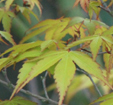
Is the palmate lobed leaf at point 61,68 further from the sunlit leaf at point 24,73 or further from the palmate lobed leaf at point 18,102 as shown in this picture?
the palmate lobed leaf at point 18,102

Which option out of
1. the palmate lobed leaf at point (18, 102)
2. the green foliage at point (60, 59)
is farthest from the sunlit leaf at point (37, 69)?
the palmate lobed leaf at point (18, 102)

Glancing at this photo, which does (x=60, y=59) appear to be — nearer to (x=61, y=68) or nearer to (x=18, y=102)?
(x=61, y=68)

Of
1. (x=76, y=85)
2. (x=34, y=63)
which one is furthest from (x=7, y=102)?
(x=76, y=85)

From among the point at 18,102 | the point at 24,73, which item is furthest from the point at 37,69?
the point at 18,102

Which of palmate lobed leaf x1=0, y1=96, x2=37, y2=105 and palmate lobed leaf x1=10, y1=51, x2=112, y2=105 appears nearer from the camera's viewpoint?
palmate lobed leaf x1=10, y1=51, x2=112, y2=105

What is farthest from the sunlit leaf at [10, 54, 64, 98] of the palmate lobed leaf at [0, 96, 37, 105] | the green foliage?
the palmate lobed leaf at [0, 96, 37, 105]

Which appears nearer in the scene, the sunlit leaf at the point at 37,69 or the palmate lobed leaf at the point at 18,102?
the sunlit leaf at the point at 37,69

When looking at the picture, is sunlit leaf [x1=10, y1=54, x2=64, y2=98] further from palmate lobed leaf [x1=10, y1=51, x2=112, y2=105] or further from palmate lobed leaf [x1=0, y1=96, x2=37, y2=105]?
palmate lobed leaf [x1=0, y1=96, x2=37, y2=105]

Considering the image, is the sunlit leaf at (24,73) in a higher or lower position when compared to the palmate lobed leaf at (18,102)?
higher

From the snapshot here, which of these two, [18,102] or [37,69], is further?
[18,102]

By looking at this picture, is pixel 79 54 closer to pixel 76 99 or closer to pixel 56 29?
pixel 56 29

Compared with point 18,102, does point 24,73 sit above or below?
above

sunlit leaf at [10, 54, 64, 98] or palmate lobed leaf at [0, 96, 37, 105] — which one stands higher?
sunlit leaf at [10, 54, 64, 98]

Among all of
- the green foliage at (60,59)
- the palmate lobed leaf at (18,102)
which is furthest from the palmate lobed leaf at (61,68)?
the palmate lobed leaf at (18,102)
